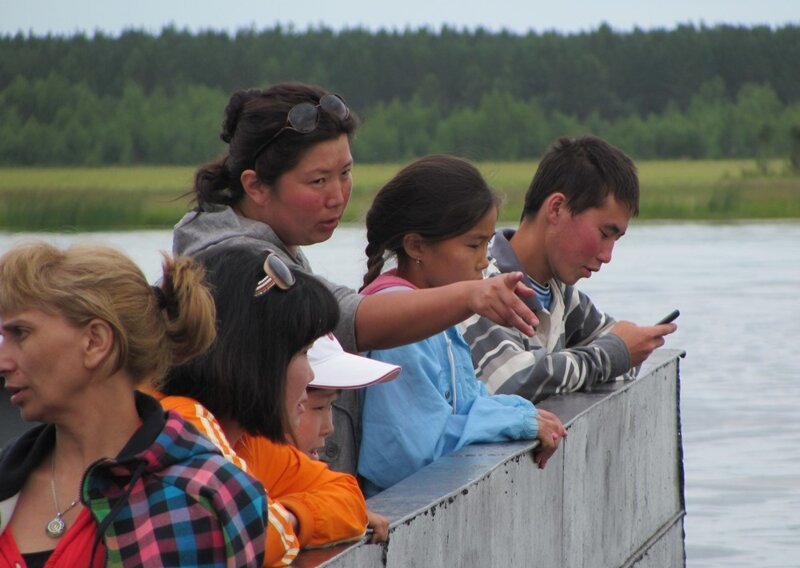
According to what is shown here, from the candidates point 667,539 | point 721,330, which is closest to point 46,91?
point 721,330

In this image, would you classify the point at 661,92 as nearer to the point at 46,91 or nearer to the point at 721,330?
the point at 46,91

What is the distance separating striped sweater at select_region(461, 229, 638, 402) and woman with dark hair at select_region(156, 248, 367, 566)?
178cm

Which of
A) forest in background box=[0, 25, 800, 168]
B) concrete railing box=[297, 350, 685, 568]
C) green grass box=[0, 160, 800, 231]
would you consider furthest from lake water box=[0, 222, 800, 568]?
forest in background box=[0, 25, 800, 168]

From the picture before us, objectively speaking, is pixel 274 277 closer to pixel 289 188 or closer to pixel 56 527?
pixel 56 527

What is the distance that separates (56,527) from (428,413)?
155 cm

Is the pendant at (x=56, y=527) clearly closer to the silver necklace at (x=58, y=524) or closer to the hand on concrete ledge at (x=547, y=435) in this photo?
the silver necklace at (x=58, y=524)

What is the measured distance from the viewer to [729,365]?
49.6ft

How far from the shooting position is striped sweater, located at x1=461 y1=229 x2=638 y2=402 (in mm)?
4566

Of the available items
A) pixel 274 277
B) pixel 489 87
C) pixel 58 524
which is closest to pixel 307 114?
pixel 274 277

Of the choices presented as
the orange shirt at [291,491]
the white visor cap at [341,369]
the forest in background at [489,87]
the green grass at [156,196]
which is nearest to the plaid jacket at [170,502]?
the orange shirt at [291,491]

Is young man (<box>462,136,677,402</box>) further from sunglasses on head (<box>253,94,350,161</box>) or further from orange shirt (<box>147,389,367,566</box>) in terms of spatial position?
orange shirt (<box>147,389,367,566</box>)

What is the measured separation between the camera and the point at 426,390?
3.67m

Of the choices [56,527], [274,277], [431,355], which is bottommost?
[431,355]

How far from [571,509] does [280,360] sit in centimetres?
195
